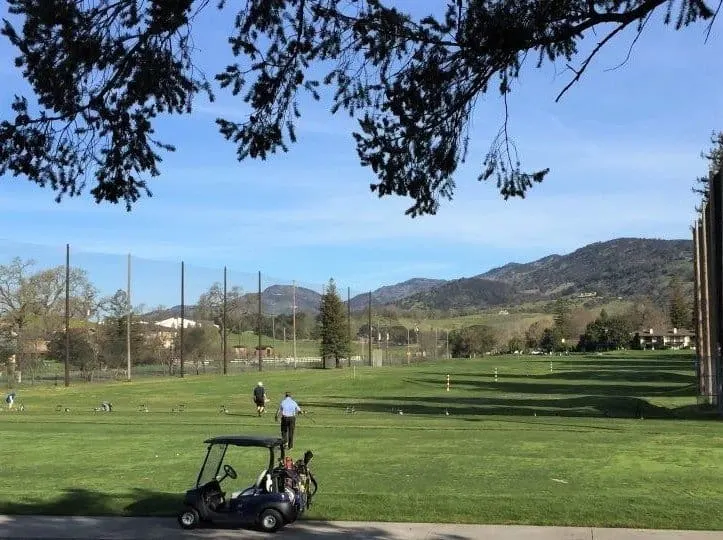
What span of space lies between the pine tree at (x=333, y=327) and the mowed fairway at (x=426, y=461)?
58780 millimetres

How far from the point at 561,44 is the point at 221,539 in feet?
24.3

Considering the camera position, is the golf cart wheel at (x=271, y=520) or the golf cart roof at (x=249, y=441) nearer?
the golf cart wheel at (x=271, y=520)

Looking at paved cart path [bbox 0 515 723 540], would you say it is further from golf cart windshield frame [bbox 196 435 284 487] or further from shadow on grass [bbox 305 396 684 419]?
shadow on grass [bbox 305 396 684 419]

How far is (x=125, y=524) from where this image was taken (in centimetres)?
1170

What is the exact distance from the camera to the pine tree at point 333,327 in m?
99.6

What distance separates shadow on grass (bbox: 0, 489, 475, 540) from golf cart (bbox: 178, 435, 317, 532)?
0.50 feet

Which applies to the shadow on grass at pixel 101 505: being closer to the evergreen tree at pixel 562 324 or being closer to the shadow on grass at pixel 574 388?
the shadow on grass at pixel 574 388

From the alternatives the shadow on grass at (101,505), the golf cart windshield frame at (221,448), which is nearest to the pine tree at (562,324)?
the shadow on grass at (101,505)

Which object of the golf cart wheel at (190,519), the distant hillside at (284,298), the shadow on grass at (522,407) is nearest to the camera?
the golf cart wheel at (190,519)

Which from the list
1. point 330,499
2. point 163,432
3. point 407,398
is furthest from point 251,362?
point 330,499

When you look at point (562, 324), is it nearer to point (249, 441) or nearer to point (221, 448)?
point (221, 448)

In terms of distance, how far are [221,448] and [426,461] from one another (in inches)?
274

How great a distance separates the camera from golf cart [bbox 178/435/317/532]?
11070mm

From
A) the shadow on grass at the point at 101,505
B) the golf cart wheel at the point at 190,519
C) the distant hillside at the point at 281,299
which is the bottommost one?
the shadow on grass at the point at 101,505
